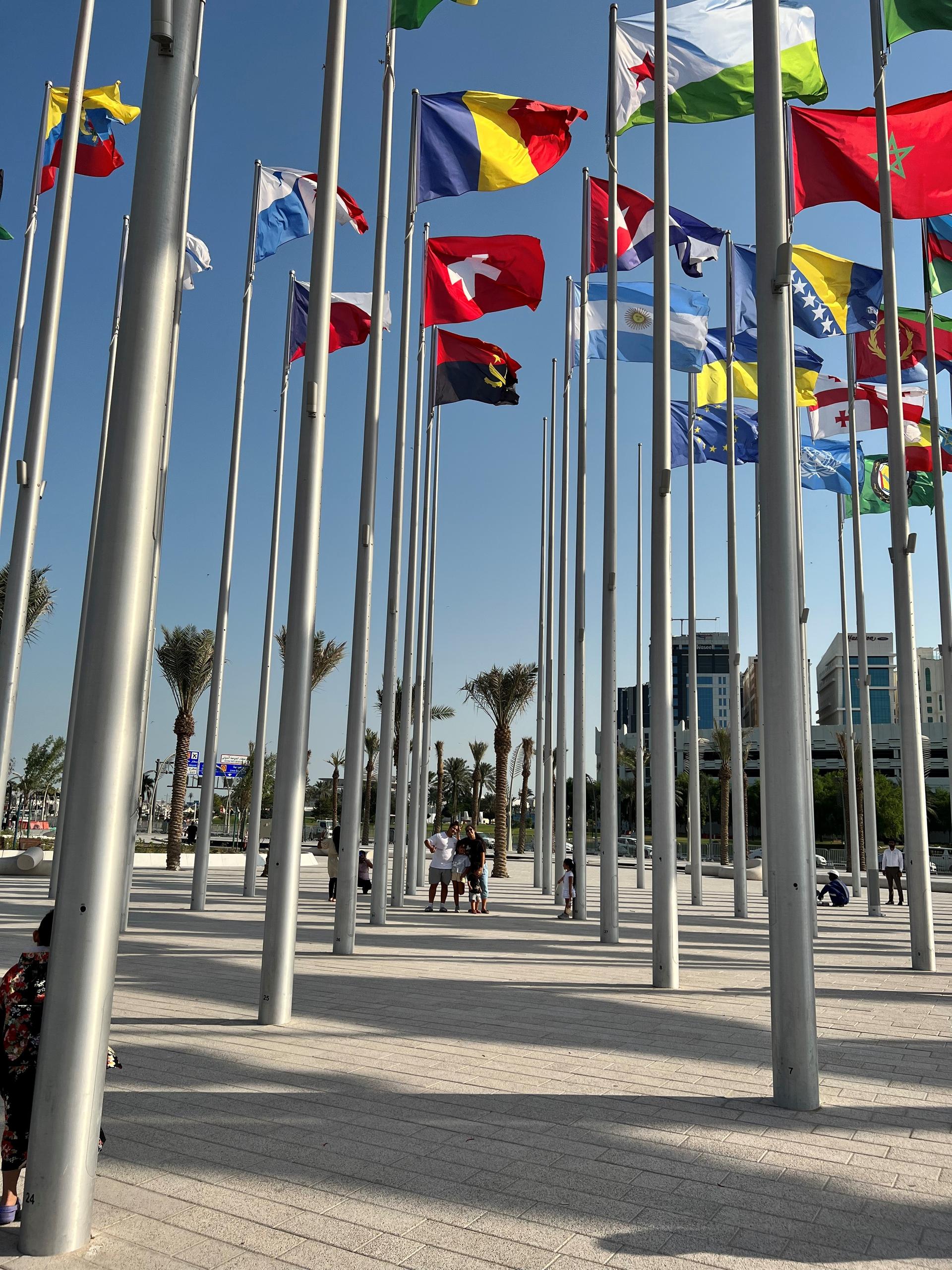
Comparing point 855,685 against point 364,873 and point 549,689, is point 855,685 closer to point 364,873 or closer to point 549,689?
point 549,689

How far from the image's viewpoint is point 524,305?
699 inches

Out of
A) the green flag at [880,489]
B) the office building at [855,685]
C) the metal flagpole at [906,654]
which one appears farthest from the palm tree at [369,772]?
the office building at [855,685]

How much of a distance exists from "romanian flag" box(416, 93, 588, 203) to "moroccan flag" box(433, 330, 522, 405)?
407 cm

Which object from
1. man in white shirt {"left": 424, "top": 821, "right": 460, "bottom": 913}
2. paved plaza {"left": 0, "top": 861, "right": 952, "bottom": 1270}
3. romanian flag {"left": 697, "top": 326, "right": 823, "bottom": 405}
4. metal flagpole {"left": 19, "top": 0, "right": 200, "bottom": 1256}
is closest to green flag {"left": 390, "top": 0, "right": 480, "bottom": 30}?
→ metal flagpole {"left": 19, "top": 0, "right": 200, "bottom": 1256}

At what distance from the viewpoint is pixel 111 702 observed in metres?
4.41

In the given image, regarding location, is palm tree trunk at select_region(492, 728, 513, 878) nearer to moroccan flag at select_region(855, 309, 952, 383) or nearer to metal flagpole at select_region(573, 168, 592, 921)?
metal flagpole at select_region(573, 168, 592, 921)

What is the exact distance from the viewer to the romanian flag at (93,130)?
53.0ft

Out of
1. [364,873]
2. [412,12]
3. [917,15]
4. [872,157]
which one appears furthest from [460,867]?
[917,15]

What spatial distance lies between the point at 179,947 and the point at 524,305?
12.2 meters

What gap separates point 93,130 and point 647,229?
9.48 meters

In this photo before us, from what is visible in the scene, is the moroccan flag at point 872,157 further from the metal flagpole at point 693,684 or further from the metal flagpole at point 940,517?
the metal flagpole at point 693,684

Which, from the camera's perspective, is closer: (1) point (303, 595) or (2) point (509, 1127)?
(2) point (509, 1127)

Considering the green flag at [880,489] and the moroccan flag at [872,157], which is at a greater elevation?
the moroccan flag at [872,157]

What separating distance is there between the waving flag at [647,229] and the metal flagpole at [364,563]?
397 centimetres
